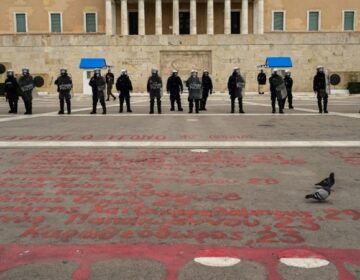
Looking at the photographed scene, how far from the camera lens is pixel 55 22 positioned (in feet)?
177

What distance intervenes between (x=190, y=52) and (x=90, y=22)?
2004cm

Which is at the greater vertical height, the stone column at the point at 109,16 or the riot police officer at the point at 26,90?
the stone column at the point at 109,16

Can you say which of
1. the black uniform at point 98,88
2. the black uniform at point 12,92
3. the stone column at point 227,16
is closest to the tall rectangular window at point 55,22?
the stone column at point 227,16

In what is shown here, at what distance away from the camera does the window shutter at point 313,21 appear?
54.1 m

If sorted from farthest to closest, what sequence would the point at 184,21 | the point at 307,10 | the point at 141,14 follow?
1. the point at 184,21
2. the point at 307,10
3. the point at 141,14

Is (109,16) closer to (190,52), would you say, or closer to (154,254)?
(190,52)

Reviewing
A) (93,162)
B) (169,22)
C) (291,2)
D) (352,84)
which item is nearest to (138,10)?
(169,22)

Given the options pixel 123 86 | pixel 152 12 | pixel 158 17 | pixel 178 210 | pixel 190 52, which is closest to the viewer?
pixel 178 210

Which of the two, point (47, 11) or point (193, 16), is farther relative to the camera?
point (47, 11)

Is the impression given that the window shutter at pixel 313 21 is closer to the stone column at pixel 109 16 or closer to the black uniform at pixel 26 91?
the stone column at pixel 109 16

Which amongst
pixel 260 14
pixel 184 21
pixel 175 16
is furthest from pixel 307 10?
pixel 175 16

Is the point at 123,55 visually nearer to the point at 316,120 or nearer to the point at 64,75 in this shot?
the point at 64,75

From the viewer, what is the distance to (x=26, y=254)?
3.85 m

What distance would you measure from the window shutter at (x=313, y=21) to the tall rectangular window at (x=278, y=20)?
2.95 metres
